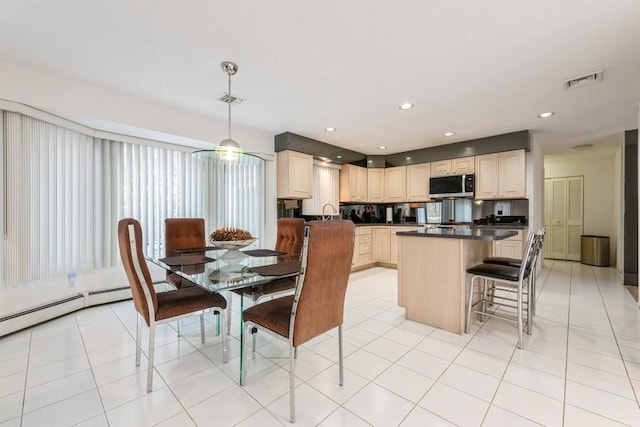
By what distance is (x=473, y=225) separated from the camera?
191 inches

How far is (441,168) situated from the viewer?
16.7 ft

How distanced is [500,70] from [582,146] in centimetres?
427

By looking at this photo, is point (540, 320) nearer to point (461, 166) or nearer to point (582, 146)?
point (461, 166)

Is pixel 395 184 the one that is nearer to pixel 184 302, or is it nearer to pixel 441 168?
pixel 441 168

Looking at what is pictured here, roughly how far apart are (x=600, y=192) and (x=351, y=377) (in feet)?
24.1

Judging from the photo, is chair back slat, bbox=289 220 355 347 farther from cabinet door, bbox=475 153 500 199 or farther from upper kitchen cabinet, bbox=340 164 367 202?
cabinet door, bbox=475 153 500 199

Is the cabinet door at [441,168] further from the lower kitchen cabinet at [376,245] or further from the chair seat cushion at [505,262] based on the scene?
the chair seat cushion at [505,262]

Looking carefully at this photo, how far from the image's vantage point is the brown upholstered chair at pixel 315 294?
4.76ft

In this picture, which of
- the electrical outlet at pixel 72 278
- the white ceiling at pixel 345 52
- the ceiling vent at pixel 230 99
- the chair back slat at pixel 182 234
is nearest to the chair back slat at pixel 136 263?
the chair back slat at pixel 182 234

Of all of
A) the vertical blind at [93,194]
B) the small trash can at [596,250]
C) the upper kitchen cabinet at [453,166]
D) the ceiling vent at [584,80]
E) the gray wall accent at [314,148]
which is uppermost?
the ceiling vent at [584,80]

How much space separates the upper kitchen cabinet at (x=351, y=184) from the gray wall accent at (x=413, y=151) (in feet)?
0.56

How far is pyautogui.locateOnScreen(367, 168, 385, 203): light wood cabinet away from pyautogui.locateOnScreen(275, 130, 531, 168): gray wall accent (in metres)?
0.14

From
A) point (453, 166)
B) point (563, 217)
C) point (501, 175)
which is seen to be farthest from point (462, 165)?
point (563, 217)

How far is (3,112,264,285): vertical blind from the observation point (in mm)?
2494
